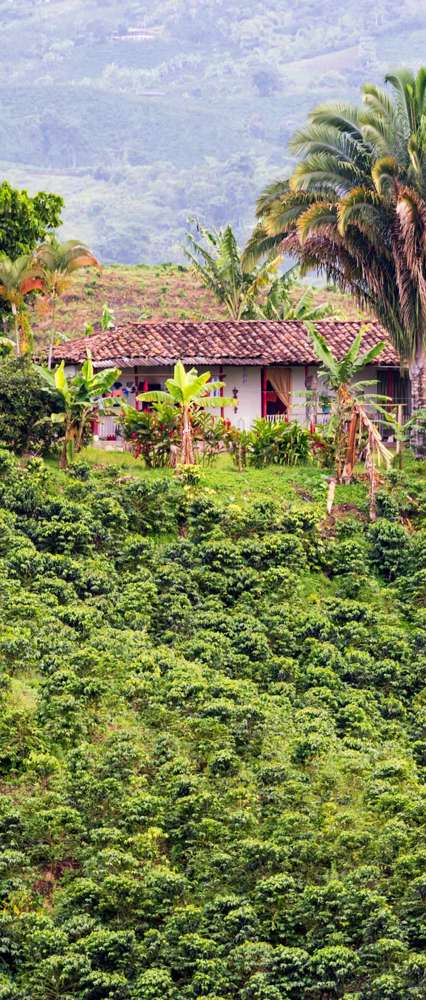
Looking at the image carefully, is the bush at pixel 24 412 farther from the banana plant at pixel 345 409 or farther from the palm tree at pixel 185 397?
the banana plant at pixel 345 409

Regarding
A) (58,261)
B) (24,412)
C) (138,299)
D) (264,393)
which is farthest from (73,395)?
(138,299)

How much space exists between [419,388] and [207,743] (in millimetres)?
15504

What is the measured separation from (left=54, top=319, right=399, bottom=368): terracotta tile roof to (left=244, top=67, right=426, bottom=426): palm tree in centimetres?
381

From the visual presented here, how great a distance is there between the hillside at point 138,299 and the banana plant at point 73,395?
32.8 m

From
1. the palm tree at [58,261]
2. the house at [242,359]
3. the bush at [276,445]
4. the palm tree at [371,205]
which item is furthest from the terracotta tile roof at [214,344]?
the bush at [276,445]

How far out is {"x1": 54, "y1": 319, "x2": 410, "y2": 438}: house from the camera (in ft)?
145

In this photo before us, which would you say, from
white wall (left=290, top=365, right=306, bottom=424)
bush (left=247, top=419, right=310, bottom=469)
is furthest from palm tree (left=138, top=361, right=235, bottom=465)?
white wall (left=290, top=365, right=306, bottom=424)

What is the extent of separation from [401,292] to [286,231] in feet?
11.9

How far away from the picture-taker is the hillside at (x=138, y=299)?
74.8 m

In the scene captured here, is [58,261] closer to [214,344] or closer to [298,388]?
[214,344]

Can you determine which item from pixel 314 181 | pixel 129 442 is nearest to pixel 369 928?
pixel 129 442

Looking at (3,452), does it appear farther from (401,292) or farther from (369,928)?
(369,928)

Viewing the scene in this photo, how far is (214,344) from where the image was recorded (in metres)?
44.8

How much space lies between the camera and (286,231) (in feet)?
135
